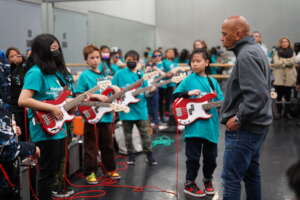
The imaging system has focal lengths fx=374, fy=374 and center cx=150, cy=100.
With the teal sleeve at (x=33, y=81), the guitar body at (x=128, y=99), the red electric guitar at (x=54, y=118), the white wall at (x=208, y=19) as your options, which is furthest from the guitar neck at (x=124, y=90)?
the white wall at (x=208, y=19)

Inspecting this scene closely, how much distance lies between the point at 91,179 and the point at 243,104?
2.34 m

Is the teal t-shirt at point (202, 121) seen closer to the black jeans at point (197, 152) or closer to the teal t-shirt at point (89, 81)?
the black jeans at point (197, 152)

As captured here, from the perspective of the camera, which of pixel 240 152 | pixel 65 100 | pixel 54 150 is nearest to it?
pixel 240 152

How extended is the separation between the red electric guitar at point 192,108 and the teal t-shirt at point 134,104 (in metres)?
1.03

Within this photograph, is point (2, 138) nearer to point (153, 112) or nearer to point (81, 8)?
point (153, 112)

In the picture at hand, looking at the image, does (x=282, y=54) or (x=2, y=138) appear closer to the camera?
(x=2, y=138)

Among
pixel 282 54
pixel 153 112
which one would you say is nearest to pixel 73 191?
pixel 153 112

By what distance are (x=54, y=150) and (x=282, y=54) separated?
242 inches

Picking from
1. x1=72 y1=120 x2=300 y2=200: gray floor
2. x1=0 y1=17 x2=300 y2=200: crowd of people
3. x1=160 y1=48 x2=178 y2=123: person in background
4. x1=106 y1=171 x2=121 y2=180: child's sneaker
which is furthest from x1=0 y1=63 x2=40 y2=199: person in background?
x1=160 y1=48 x2=178 y2=123: person in background

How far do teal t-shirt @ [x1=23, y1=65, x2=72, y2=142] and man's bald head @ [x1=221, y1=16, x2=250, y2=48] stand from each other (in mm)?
1416

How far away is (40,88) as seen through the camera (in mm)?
2943

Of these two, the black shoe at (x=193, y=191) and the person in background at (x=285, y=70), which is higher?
the person in background at (x=285, y=70)

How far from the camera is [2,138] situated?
2.08 meters

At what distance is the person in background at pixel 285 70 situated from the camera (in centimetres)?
774
